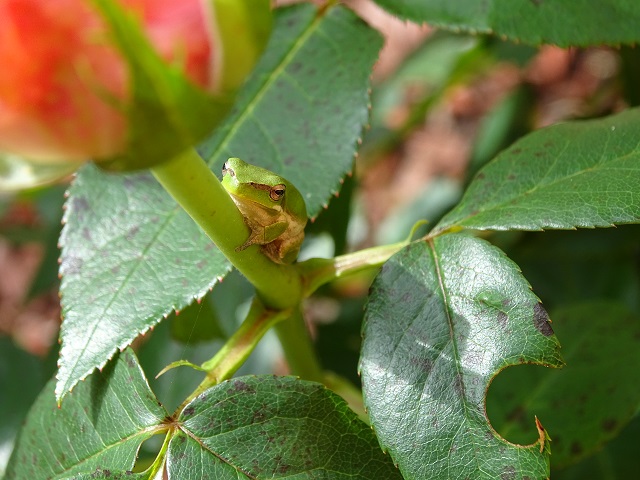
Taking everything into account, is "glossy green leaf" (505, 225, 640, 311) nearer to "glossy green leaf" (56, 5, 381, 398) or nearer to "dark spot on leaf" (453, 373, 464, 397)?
"glossy green leaf" (56, 5, 381, 398)

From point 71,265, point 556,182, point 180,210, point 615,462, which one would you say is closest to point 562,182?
point 556,182

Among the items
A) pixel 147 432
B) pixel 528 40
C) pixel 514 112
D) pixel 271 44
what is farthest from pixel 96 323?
pixel 514 112

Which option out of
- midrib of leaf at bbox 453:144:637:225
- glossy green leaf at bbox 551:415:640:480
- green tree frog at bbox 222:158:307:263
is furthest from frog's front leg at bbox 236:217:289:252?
glossy green leaf at bbox 551:415:640:480

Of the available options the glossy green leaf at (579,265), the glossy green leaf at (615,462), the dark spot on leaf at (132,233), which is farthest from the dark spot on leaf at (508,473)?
the glossy green leaf at (579,265)

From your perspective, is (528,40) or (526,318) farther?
(528,40)

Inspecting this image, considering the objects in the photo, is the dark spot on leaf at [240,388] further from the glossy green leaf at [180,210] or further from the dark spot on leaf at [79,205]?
the dark spot on leaf at [79,205]

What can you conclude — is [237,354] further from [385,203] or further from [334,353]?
[385,203]
